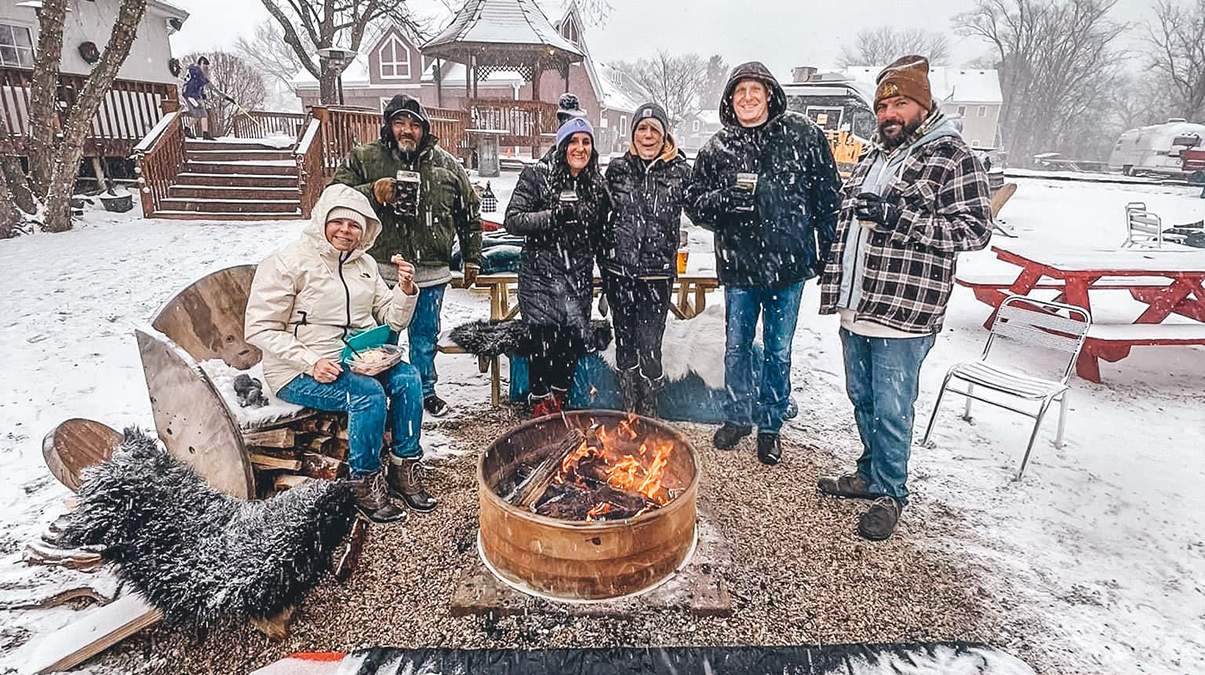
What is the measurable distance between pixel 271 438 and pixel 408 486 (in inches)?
27.4

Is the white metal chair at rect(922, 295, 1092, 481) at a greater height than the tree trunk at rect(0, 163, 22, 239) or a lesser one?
lesser

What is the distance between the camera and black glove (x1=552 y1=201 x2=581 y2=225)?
3303 millimetres

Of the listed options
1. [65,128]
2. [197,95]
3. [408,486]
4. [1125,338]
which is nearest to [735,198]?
[408,486]

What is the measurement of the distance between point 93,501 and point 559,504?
1774 millimetres

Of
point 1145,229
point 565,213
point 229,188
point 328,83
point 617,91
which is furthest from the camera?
point 617,91

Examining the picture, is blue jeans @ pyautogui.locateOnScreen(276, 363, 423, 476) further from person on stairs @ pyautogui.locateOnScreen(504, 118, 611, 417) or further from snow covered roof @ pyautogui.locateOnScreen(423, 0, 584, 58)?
snow covered roof @ pyautogui.locateOnScreen(423, 0, 584, 58)

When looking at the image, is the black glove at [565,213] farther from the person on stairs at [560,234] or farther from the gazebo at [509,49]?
the gazebo at [509,49]

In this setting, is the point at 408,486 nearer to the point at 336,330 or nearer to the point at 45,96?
the point at 336,330

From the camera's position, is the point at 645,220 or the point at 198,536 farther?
the point at 645,220

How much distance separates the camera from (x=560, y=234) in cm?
344

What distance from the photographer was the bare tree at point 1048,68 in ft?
141

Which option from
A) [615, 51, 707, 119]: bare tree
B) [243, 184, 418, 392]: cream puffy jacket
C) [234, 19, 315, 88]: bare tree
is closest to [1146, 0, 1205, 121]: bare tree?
[615, 51, 707, 119]: bare tree

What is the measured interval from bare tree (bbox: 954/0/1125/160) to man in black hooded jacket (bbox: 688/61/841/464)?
52.8m

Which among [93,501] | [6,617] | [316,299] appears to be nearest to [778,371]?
[316,299]
